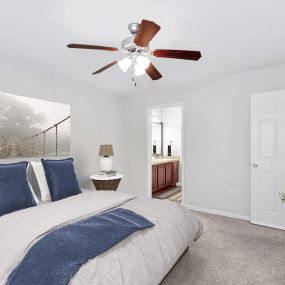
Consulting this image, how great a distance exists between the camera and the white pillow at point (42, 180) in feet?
9.14

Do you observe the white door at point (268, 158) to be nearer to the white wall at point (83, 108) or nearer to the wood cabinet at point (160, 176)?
the wood cabinet at point (160, 176)

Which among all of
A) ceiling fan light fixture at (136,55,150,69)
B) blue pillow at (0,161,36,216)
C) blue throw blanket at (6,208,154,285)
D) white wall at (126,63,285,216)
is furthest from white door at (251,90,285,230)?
blue pillow at (0,161,36,216)

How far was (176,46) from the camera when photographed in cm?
255

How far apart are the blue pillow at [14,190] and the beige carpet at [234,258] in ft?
5.49

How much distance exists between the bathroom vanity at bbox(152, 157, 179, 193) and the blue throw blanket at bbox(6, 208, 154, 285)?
3.52 m

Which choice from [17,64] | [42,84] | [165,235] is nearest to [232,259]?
[165,235]

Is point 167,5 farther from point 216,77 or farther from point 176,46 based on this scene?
point 216,77

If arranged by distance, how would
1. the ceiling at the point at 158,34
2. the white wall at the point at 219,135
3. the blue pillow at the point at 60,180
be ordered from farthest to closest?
the white wall at the point at 219,135 → the blue pillow at the point at 60,180 → the ceiling at the point at 158,34

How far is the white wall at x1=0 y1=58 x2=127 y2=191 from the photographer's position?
3.08m

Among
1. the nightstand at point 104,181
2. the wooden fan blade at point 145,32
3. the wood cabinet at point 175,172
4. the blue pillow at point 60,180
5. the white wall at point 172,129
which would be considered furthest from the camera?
the white wall at point 172,129

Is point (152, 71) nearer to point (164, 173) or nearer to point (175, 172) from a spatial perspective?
point (164, 173)

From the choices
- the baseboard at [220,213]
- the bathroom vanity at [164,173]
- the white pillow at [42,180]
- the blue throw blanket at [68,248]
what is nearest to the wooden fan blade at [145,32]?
the blue throw blanket at [68,248]

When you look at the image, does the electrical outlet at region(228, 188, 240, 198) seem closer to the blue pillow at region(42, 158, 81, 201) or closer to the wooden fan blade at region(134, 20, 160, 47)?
the blue pillow at region(42, 158, 81, 201)

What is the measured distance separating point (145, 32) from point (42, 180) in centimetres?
228
